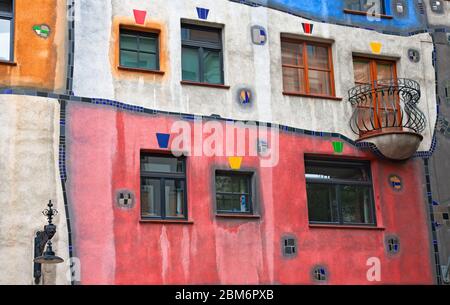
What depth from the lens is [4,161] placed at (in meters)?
13.6

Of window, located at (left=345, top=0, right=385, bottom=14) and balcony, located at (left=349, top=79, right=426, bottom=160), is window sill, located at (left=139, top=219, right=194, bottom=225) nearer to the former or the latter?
balcony, located at (left=349, top=79, right=426, bottom=160)

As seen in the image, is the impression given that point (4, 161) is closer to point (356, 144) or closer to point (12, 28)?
point (12, 28)

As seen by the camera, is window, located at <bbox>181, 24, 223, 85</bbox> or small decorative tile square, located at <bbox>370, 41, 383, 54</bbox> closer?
window, located at <bbox>181, 24, 223, 85</bbox>

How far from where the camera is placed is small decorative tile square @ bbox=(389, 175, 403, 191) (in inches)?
639

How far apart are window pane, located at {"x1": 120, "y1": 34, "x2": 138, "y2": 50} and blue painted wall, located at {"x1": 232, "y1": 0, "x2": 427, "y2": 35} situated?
2574 millimetres

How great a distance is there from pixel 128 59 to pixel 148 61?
0.39m

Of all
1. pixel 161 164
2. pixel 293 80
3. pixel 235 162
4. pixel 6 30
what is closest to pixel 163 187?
pixel 161 164

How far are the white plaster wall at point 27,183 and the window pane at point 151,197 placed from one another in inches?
57.8

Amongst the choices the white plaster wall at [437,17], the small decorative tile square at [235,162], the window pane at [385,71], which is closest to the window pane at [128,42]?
the small decorative tile square at [235,162]

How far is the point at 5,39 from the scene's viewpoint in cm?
1438

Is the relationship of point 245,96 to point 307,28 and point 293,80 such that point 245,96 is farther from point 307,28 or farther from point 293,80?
point 307,28

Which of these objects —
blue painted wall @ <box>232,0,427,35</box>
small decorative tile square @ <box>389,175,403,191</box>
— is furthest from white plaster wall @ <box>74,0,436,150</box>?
small decorative tile square @ <box>389,175,403,191</box>

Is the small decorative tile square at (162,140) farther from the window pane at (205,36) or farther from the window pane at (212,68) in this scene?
the window pane at (205,36)
